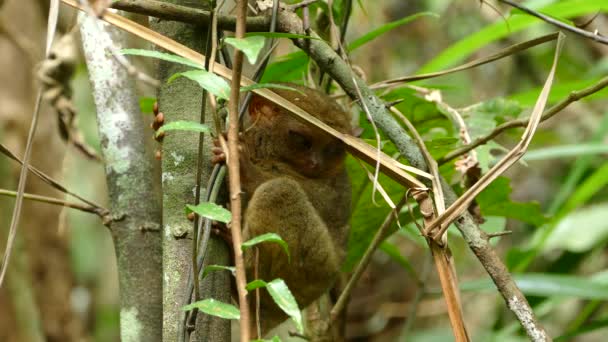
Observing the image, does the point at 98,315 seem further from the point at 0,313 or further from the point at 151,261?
the point at 151,261

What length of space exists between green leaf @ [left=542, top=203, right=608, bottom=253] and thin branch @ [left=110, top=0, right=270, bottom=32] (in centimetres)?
419

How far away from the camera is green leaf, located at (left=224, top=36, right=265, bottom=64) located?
1570 mm

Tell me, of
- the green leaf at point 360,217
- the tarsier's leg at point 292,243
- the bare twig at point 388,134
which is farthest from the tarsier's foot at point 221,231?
the green leaf at point 360,217

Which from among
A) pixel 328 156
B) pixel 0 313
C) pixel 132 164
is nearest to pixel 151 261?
pixel 132 164

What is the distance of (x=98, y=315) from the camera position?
896cm

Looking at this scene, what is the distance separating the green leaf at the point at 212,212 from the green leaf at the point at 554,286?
2.12m

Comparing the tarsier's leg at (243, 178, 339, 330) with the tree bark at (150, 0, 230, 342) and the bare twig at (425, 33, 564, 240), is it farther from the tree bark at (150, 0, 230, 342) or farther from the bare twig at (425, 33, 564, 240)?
the bare twig at (425, 33, 564, 240)

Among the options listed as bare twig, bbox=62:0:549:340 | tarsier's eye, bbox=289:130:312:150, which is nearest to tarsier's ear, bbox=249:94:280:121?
tarsier's eye, bbox=289:130:312:150

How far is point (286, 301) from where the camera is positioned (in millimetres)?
1508

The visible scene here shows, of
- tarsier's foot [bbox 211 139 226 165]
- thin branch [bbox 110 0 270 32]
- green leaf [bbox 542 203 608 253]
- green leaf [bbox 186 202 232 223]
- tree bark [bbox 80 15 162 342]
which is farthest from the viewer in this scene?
green leaf [bbox 542 203 608 253]

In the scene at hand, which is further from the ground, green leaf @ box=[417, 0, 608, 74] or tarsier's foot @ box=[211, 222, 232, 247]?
green leaf @ box=[417, 0, 608, 74]

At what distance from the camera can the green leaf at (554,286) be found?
360 centimetres

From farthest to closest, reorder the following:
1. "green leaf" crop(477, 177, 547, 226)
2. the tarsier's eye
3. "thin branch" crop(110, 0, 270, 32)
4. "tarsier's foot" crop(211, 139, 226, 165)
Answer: the tarsier's eye → "green leaf" crop(477, 177, 547, 226) → "tarsier's foot" crop(211, 139, 226, 165) → "thin branch" crop(110, 0, 270, 32)

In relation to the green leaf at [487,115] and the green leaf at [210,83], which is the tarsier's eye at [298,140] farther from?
the green leaf at [210,83]
